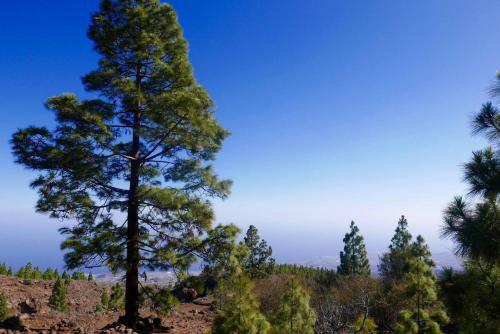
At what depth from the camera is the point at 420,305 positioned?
12625mm

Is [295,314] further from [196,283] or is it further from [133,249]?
[133,249]

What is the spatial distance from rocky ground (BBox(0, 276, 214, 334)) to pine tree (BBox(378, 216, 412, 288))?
17.3 meters

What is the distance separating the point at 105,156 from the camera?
1109cm

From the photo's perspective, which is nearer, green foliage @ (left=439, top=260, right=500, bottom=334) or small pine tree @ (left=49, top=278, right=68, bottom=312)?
green foliage @ (left=439, top=260, right=500, bottom=334)

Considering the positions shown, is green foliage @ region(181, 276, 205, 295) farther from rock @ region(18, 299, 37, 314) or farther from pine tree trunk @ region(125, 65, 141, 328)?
rock @ region(18, 299, 37, 314)

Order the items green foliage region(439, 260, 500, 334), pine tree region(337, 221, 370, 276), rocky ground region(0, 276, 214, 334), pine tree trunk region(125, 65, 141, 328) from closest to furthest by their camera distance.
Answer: green foliage region(439, 260, 500, 334)
rocky ground region(0, 276, 214, 334)
pine tree trunk region(125, 65, 141, 328)
pine tree region(337, 221, 370, 276)

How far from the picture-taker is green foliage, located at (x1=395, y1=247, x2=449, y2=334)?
11672 mm

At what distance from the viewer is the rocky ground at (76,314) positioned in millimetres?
10508

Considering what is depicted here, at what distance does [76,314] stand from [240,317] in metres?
13.5

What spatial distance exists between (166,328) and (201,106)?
732cm

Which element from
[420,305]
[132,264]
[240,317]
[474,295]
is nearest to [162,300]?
[132,264]

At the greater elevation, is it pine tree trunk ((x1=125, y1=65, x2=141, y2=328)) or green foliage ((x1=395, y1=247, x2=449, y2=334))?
pine tree trunk ((x1=125, y1=65, x2=141, y2=328))

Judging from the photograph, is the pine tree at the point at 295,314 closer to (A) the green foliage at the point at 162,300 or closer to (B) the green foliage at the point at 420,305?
(A) the green foliage at the point at 162,300

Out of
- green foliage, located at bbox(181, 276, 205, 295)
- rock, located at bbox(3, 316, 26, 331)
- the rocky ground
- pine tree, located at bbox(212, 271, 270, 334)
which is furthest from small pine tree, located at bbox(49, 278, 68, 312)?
pine tree, located at bbox(212, 271, 270, 334)
